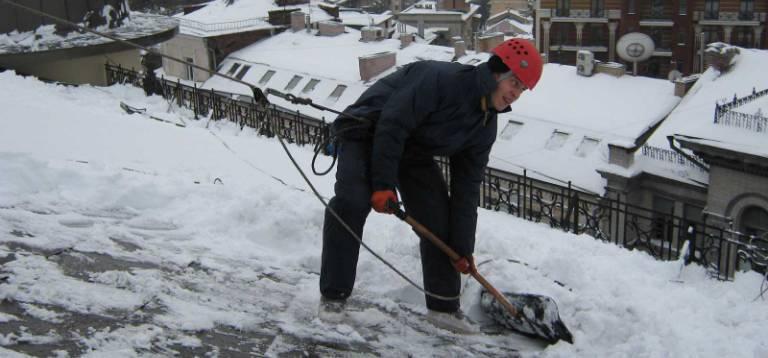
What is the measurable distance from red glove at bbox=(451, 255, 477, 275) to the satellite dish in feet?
136

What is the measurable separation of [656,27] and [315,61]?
23.2m

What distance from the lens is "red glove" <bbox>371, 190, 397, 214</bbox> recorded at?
425cm

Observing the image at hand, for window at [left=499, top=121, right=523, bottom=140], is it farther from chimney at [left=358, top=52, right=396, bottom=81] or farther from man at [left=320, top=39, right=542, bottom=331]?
man at [left=320, top=39, right=542, bottom=331]

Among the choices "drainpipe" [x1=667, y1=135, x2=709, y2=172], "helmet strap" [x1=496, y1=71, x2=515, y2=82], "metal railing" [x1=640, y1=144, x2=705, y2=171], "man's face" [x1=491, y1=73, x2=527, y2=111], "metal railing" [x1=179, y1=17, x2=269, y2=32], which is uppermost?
"helmet strap" [x1=496, y1=71, x2=515, y2=82]

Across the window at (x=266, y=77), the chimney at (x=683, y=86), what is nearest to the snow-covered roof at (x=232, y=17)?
the window at (x=266, y=77)

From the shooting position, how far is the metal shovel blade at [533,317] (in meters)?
4.63

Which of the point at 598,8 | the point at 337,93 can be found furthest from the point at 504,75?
the point at 598,8

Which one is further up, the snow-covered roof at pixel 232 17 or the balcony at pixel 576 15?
the snow-covered roof at pixel 232 17

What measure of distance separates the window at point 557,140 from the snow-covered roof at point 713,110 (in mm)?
2721

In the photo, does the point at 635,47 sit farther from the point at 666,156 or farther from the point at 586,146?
the point at 666,156

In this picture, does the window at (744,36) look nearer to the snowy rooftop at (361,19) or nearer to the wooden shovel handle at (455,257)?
the snowy rooftop at (361,19)

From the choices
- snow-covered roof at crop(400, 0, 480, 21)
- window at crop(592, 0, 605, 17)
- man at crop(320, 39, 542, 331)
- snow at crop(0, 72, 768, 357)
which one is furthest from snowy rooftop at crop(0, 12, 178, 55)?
snow-covered roof at crop(400, 0, 480, 21)

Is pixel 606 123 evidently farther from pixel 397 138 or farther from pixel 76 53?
pixel 397 138

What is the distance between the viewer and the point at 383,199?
4.25 metres
